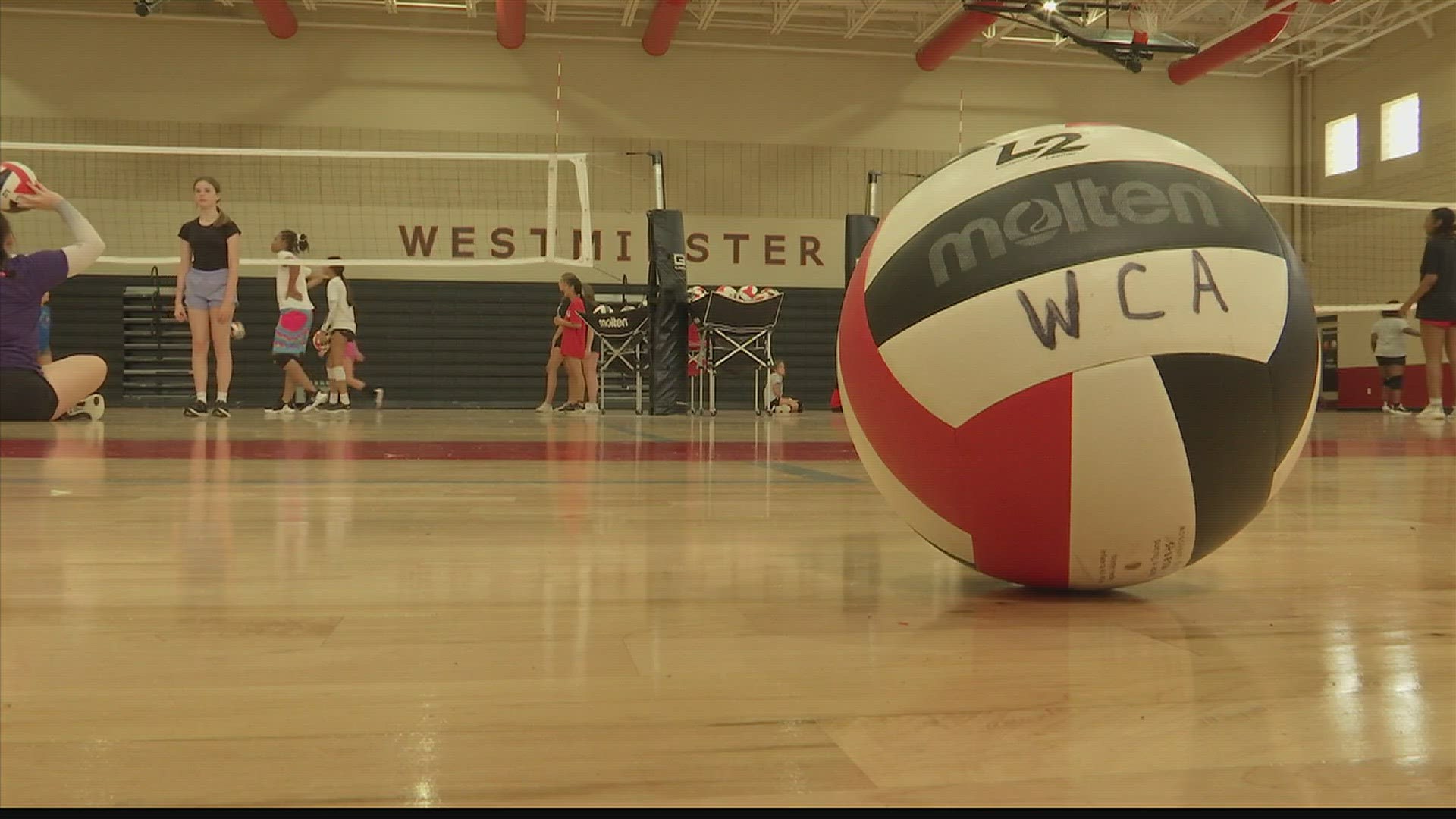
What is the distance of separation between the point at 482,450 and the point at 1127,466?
14.2ft

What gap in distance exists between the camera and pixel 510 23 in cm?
1519

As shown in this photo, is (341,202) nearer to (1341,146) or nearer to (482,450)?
(482,450)

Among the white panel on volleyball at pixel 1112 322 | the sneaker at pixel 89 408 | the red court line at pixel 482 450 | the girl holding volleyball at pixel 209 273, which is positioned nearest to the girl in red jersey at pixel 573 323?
the girl holding volleyball at pixel 209 273

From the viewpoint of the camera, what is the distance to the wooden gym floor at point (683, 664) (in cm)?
93

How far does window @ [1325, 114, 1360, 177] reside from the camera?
684 inches

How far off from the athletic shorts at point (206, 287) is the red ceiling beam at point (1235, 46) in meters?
11.4

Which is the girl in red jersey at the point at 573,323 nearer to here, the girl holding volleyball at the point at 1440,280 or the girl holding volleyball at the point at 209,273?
the girl holding volleyball at the point at 209,273

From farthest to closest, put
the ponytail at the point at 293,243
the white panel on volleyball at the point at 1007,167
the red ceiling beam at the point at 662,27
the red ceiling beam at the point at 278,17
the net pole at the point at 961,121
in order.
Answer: the net pole at the point at 961,121
the red ceiling beam at the point at 662,27
the red ceiling beam at the point at 278,17
the ponytail at the point at 293,243
the white panel on volleyball at the point at 1007,167

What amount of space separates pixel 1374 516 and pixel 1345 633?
1610mm

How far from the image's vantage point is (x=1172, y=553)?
176 centimetres

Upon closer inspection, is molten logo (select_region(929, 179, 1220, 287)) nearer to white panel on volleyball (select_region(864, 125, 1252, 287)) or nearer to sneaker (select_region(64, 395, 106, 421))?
white panel on volleyball (select_region(864, 125, 1252, 287))

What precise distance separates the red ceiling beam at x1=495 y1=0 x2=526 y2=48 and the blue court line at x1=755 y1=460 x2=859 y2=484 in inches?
441

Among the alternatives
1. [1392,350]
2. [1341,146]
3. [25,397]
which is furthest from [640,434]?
[1341,146]
